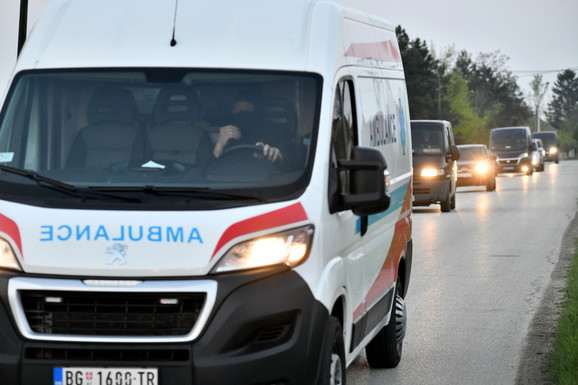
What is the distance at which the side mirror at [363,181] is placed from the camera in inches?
226

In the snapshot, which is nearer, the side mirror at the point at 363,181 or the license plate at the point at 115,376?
the license plate at the point at 115,376

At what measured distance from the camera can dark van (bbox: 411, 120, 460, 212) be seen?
27.1 metres

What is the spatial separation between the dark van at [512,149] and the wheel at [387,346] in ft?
160

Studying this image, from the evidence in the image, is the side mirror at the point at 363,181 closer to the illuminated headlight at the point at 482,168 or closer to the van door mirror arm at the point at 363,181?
the van door mirror arm at the point at 363,181

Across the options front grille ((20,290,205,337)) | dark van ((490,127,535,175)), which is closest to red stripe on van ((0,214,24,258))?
front grille ((20,290,205,337))

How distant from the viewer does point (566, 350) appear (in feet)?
27.3

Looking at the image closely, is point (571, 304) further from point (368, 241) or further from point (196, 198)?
point (196, 198)

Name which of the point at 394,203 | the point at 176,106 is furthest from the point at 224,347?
the point at 394,203

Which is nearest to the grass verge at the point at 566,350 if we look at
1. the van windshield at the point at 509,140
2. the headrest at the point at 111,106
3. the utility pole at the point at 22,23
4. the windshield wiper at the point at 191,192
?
the windshield wiper at the point at 191,192

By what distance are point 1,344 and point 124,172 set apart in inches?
40.3

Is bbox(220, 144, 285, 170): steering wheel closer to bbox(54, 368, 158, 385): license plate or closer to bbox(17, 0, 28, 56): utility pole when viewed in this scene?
bbox(54, 368, 158, 385): license plate

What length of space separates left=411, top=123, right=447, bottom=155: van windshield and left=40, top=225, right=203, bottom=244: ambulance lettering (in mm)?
22287

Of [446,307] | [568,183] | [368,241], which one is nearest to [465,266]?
[446,307]

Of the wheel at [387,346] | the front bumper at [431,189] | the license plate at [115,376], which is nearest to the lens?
the license plate at [115,376]
